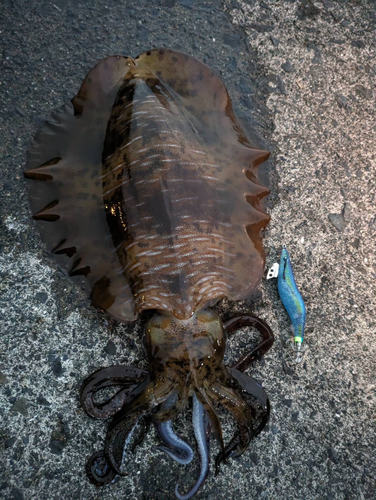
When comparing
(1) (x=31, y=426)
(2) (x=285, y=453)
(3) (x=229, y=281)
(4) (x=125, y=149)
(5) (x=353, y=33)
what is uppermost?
(5) (x=353, y=33)

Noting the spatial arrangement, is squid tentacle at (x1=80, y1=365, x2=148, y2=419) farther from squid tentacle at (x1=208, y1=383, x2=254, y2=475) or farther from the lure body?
the lure body

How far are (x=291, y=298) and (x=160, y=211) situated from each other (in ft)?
3.92

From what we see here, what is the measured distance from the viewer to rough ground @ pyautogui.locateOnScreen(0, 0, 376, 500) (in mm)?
3182

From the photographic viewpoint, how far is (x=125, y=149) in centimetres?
308

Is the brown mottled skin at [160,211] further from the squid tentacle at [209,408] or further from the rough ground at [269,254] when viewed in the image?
the rough ground at [269,254]

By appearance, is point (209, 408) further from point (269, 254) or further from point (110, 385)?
point (269, 254)

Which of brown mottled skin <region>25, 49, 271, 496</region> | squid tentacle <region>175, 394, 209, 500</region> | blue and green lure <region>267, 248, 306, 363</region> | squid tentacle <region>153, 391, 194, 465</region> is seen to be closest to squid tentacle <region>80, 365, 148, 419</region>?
brown mottled skin <region>25, 49, 271, 496</region>

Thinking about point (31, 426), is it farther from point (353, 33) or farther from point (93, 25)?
point (353, 33)

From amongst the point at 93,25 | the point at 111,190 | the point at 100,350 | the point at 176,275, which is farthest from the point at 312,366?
the point at 93,25

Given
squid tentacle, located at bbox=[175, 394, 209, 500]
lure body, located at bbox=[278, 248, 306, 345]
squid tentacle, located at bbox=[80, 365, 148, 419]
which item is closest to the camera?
squid tentacle, located at bbox=[175, 394, 209, 500]

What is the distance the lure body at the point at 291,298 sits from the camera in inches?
135

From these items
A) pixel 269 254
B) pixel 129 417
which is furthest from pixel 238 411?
pixel 269 254

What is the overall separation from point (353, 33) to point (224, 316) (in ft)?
8.69

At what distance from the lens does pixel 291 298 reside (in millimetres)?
3424
